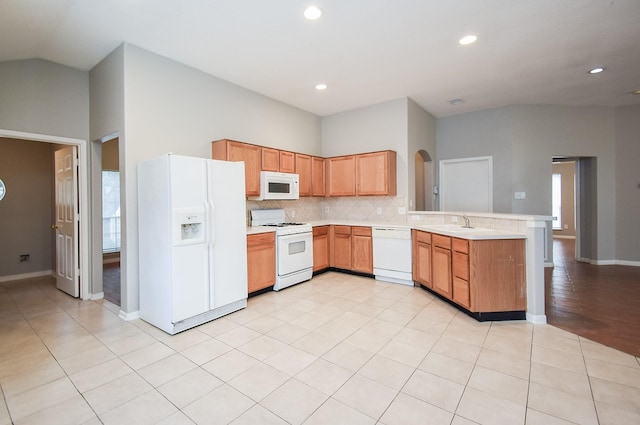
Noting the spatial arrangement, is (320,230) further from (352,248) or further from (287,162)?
(287,162)

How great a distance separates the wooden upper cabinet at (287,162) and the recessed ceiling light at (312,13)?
218cm

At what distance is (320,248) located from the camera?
4984 millimetres

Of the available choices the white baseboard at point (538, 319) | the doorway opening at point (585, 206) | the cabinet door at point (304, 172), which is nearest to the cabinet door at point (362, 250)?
the cabinet door at point (304, 172)

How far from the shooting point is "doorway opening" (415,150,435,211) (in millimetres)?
6254

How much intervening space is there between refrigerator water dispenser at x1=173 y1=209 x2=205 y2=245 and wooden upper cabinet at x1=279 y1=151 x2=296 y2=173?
1929mm

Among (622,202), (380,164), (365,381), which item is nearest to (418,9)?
(380,164)

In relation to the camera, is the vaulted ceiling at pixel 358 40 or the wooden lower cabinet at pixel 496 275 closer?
the vaulted ceiling at pixel 358 40

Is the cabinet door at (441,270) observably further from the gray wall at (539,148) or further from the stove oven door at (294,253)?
the gray wall at (539,148)

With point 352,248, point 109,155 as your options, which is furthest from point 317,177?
point 109,155

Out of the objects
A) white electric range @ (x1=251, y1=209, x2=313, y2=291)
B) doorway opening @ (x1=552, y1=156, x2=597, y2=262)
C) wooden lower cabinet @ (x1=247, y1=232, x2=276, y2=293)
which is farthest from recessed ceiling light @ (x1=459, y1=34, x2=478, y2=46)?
doorway opening @ (x1=552, y1=156, x2=597, y2=262)

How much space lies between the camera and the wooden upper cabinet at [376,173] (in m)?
4.87

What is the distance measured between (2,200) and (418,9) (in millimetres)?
6669

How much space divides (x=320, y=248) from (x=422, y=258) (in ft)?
5.44

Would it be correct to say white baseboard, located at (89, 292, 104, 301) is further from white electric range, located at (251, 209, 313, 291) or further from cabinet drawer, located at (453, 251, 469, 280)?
cabinet drawer, located at (453, 251, 469, 280)
